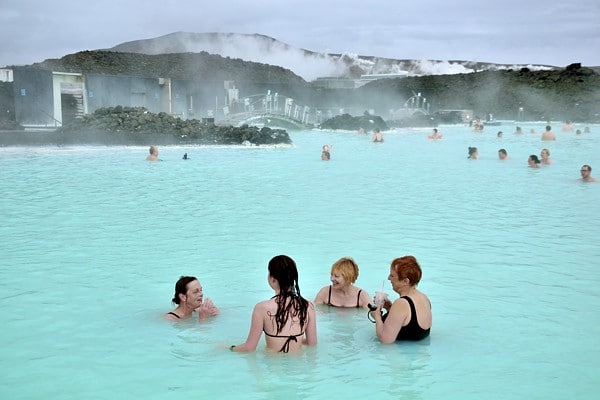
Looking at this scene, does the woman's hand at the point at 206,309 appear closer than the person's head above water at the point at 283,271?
No

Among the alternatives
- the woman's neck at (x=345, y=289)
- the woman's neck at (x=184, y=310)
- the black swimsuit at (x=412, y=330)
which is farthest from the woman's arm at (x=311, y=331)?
the woman's neck at (x=184, y=310)

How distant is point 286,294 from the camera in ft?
14.6

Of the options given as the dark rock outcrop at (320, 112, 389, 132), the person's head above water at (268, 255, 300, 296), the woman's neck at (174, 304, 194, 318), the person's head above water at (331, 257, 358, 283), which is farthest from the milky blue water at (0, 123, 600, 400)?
the dark rock outcrop at (320, 112, 389, 132)

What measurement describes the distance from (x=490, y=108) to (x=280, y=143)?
4459 cm

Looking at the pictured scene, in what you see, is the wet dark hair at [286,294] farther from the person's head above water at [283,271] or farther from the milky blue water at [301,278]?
the milky blue water at [301,278]

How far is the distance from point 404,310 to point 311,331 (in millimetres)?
663

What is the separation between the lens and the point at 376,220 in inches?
438

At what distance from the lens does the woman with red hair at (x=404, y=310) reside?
4.80m

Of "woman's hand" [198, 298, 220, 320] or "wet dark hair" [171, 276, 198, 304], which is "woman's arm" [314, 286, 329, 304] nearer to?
"woman's hand" [198, 298, 220, 320]

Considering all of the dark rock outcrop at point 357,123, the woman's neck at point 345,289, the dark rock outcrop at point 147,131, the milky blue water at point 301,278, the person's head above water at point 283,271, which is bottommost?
the milky blue water at point 301,278

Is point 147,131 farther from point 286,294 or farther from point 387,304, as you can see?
point 286,294

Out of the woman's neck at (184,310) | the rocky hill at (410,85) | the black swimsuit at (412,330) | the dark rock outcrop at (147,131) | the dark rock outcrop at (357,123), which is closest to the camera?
the black swimsuit at (412,330)

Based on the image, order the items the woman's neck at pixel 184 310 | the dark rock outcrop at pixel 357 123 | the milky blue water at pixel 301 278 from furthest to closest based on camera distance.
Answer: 1. the dark rock outcrop at pixel 357 123
2. the woman's neck at pixel 184 310
3. the milky blue water at pixel 301 278

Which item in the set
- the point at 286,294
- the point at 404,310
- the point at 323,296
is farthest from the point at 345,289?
the point at 286,294
